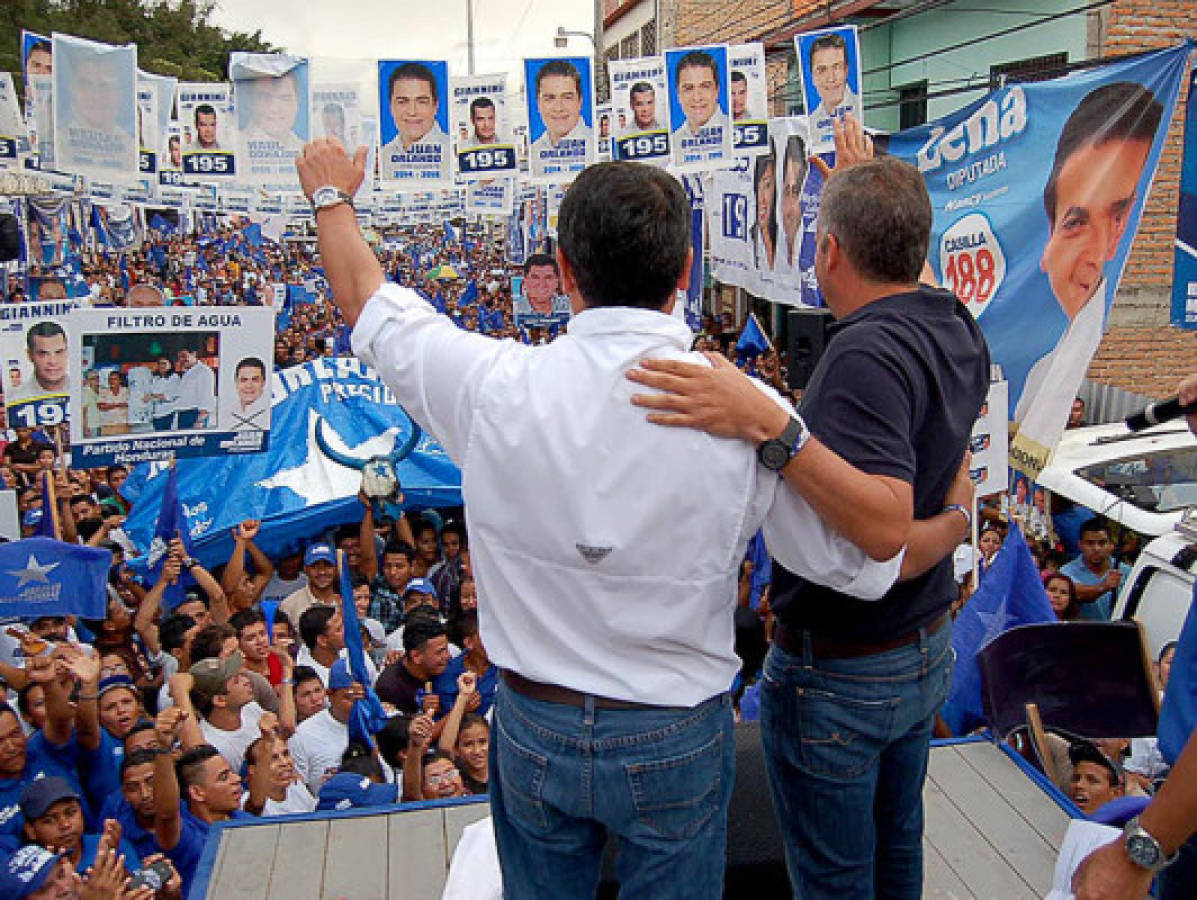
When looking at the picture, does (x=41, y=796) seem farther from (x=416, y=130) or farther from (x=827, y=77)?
(x=827, y=77)

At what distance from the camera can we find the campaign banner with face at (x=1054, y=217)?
4625mm

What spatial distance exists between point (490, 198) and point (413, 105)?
290 cm

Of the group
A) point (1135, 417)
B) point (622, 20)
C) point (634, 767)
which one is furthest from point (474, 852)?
point (622, 20)

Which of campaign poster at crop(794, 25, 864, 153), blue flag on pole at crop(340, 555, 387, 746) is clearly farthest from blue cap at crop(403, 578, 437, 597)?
campaign poster at crop(794, 25, 864, 153)

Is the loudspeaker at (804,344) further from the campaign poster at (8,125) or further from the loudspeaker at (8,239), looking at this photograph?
the loudspeaker at (8,239)

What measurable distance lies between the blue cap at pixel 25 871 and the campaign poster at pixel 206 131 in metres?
6.44

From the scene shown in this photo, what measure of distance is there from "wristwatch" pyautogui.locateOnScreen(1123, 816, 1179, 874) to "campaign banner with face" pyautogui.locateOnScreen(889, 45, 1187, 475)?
3479 millimetres

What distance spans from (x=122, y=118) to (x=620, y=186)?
8.11 meters

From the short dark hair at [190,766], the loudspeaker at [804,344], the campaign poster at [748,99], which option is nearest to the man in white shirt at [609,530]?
the loudspeaker at [804,344]

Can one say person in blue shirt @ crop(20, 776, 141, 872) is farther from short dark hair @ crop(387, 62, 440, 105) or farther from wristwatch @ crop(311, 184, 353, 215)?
short dark hair @ crop(387, 62, 440, 105)

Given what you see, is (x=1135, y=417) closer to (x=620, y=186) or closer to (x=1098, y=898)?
(x=1098, y=898)

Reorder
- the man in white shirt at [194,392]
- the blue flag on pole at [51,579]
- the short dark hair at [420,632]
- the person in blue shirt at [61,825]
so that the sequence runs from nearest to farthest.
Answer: the person in blue shirt at [61,825] → the blue flag on pole at [51,579] → the short dark hair at [420,632] → the man in white shirt at [194,392]

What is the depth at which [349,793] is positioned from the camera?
4.56m

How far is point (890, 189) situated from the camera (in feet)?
6.39
